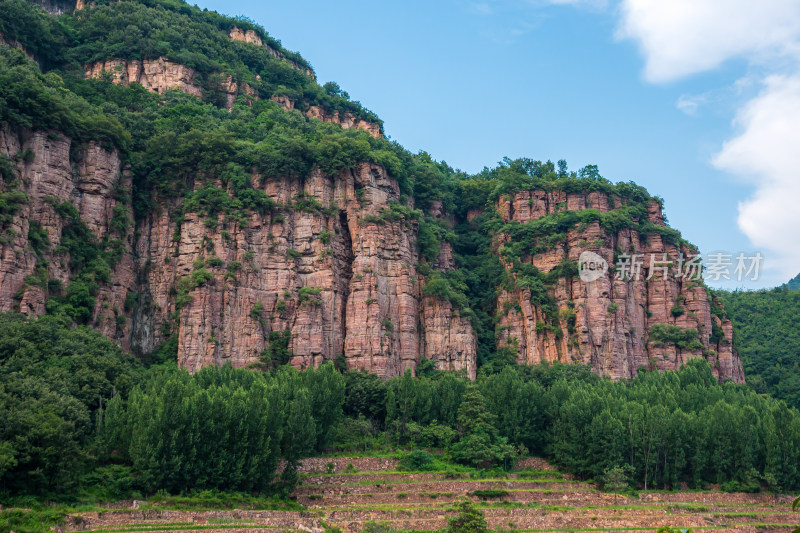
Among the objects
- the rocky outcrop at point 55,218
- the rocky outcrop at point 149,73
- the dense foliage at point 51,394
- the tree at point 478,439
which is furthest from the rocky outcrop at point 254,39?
the tree at point 478,439

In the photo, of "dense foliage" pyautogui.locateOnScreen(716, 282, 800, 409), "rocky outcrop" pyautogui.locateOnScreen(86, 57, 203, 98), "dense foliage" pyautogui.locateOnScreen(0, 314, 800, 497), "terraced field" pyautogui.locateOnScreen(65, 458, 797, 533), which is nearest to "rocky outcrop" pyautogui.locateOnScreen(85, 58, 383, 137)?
"rocky outcrop" pyautogui.locateOnScreen(86, 57, 203, 98)

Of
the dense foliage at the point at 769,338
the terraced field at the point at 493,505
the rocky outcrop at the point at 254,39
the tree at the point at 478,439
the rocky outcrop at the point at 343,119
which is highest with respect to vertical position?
the rocky outcrop at the point at 254,39

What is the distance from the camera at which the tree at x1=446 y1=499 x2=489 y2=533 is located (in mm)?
37406

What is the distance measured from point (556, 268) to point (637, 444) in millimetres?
24451

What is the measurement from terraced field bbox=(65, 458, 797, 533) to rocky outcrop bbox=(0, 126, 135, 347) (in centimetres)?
1961

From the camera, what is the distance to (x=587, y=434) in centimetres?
5112

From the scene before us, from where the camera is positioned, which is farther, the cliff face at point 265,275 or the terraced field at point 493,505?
the cliff face at point 265,275

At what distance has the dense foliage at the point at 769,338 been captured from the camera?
246ft

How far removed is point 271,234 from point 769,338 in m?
48.6

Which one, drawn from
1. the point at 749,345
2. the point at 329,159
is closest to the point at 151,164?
the point at 329,159

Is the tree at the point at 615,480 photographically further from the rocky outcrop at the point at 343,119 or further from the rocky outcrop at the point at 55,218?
the rocky outcrop at the point at 343,119

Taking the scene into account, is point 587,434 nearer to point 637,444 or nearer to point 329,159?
point 637,444

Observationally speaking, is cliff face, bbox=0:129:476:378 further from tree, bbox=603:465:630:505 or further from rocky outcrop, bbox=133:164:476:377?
tree, bbox=603:465:630:505

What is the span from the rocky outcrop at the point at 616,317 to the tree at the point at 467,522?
31.2 m
